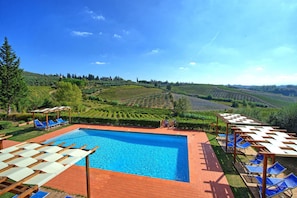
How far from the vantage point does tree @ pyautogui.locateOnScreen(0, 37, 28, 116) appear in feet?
68.4

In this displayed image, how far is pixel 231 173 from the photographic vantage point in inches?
283

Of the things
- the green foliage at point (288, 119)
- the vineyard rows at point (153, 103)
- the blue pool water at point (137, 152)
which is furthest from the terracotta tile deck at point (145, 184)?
the vineyard rows at point (153, 103)

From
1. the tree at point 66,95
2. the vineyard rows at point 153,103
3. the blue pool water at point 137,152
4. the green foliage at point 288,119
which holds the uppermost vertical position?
the tree at point 66,95

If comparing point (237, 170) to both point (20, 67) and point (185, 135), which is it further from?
point (20, 67)

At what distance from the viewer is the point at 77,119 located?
17.3 meters

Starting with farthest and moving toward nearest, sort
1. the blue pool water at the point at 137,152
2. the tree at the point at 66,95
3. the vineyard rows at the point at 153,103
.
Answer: the vineyard rows at the point at 153,103, the tree at the point at 66,95, the blue pool water at the point at 137,152

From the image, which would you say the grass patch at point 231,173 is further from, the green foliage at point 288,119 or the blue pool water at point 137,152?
the green foliage at point 288,119

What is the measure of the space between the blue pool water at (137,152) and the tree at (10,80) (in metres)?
13.3

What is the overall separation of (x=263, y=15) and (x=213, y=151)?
9214 millimetres

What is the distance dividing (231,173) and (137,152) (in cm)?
556

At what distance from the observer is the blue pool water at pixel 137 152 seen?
806 cm

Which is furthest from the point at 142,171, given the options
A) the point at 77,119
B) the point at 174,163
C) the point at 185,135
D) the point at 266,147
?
the point at 77,119

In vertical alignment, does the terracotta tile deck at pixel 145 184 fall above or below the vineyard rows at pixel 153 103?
below

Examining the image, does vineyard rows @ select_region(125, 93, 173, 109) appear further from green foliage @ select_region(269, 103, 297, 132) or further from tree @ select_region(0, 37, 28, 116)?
green foliage @ select_region(269, 103, 297, 132)
